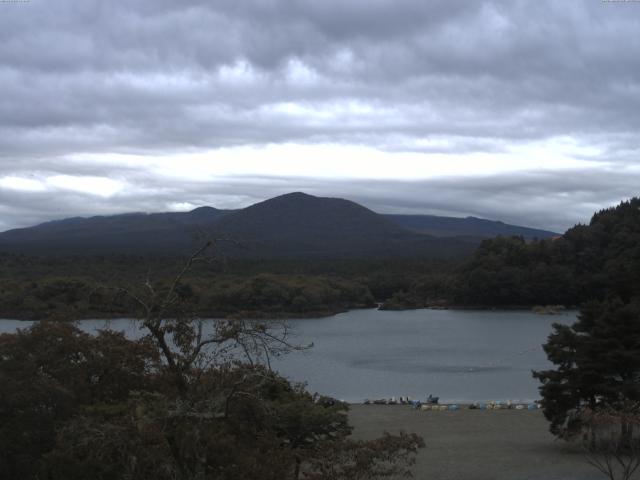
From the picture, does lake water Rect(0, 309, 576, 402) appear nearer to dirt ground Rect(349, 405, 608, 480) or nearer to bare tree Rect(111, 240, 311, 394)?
dirt ground Rect(349, 405, 608, 480)

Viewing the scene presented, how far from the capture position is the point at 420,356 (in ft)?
139

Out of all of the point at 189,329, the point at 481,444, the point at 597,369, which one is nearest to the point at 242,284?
the point at 481,444

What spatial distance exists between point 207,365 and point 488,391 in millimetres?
25446

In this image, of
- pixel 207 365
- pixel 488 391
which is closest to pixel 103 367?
pixel 207 365

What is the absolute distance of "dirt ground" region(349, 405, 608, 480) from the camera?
16844 mm

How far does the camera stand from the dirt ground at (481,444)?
55.3 feet

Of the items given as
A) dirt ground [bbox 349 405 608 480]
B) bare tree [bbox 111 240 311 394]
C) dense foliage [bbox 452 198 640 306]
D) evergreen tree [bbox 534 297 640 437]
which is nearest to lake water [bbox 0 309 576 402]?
dirt ground [bbox 349 405 608 480]

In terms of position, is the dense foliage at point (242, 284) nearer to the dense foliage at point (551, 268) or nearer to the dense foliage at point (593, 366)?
the dense foliage at point (551, 268)

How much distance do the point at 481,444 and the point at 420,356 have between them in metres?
22.2

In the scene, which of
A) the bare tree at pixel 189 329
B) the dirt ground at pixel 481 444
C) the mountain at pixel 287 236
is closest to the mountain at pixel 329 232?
the mountain at pixel 287 236

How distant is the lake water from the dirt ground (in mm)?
3758

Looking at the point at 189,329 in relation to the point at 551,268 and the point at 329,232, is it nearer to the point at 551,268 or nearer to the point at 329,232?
the point at 551,268

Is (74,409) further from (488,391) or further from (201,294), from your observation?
(201,294)

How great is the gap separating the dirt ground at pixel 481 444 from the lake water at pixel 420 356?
3758mm
